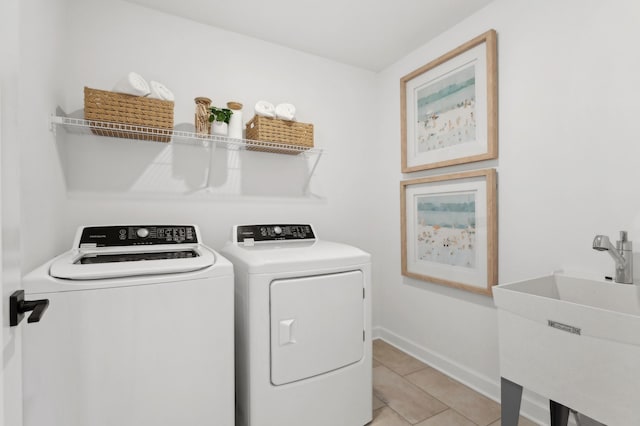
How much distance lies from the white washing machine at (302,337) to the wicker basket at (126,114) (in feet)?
2.62

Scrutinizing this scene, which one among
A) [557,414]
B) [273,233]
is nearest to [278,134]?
[273,233]

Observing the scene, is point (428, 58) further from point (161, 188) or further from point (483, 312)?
point (161, 188)

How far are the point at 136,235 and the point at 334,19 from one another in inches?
71.6

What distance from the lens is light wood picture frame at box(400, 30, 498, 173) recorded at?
1894 millimetres

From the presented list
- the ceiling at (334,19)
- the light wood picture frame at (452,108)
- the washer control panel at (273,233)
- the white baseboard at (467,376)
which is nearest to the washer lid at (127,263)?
the washer control panel at (273,233)

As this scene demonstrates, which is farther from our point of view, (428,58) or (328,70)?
(328,70)

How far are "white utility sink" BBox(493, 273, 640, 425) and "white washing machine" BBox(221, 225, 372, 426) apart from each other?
685 mm

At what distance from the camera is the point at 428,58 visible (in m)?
2.35

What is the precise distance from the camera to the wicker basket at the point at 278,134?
2025 millimetres

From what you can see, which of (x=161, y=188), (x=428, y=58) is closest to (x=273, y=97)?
(x=161, y=188)

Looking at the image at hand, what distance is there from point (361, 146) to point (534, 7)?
1451 mm

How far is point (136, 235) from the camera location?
168 cm

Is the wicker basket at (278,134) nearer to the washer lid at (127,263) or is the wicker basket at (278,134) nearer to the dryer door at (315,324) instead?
the washer lid at (127,263)

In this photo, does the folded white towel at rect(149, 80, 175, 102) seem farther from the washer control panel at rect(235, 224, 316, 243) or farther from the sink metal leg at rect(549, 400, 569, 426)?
the sink metal leg at rect(549, 400, 569, 426)
